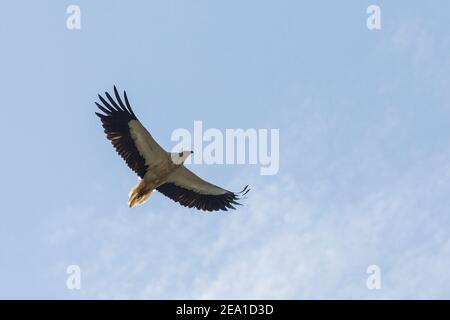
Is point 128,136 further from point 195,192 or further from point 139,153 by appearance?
point 195,192

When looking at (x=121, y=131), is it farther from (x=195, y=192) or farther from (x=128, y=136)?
(x=195, y=192)

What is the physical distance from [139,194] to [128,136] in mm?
1954

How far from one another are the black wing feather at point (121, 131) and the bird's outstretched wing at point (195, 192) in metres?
1.50

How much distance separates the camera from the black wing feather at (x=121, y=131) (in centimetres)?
2673

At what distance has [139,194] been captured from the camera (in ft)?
89.2

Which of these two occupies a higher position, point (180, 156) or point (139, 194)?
point (180, 156)

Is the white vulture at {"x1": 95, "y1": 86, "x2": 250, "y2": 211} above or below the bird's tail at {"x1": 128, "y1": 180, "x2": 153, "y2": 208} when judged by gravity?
above

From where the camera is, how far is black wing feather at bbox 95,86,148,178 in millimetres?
26734

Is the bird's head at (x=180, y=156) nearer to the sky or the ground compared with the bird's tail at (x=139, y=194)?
nearer to the sky

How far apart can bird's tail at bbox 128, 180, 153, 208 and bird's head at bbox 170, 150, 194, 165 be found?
1.29m

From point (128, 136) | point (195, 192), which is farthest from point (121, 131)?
point (195, 192)

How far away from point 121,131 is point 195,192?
3.77 metres
